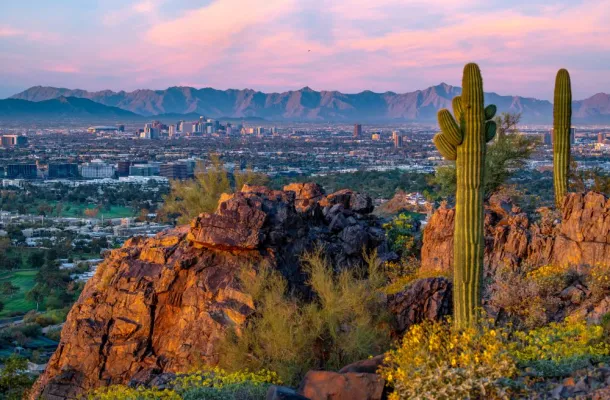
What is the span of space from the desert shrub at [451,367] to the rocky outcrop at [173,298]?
166 inches

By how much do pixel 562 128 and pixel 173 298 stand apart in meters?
8.77

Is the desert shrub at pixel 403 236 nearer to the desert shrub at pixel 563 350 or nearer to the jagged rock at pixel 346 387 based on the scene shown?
the desert shrub at pixel 563 350

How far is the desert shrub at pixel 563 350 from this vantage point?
10.4m

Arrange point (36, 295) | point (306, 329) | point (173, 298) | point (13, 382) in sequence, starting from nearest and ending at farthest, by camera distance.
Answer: point (306, 329), point (173, 298), point (13, 382), point (36, 295)

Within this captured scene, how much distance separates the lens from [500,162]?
22.1m

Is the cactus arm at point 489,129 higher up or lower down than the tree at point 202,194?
higher up

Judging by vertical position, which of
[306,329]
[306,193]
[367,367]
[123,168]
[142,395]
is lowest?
[123,168]

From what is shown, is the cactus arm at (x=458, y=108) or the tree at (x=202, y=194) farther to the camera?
the tree at (x=202, y=194)

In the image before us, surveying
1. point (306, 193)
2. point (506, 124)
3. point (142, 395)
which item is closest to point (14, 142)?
point (506, 124)

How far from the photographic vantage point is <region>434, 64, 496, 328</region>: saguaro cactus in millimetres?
12680

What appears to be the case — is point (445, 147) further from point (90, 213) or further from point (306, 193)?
→ point (90, 213)

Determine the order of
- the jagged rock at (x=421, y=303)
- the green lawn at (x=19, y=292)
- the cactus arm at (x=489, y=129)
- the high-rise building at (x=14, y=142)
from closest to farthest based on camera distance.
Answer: the cactus arm at (x=489, y=129) → the jagged rock at (x=421, y=303) → the green lawn at (x=19, y=292) → the high-rise building at (x=14, y=142)

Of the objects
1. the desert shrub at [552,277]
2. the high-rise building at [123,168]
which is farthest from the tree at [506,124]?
the high-rise building at [123,168]

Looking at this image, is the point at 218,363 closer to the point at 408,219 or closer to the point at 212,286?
the point at 212,286
